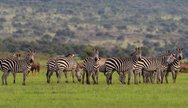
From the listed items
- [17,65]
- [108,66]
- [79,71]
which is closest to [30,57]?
[17,65]

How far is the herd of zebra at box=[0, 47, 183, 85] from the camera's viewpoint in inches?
1442

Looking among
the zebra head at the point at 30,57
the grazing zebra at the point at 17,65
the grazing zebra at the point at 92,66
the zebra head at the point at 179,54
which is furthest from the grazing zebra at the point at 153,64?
the grazing zebra at the point at 17,65

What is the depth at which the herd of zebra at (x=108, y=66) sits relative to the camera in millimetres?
36631

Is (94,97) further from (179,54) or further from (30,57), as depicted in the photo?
(179,54)

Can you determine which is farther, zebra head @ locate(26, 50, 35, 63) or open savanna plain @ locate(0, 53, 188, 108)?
zebra head @ locate(26, 50, 35, 63)

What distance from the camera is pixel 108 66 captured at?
37.4 metres

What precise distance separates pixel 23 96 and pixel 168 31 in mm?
156223

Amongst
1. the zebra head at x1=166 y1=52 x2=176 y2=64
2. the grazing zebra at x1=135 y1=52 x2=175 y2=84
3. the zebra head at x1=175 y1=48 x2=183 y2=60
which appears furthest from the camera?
the zebra head at x1=166 y1=52 x2=176 y2=64

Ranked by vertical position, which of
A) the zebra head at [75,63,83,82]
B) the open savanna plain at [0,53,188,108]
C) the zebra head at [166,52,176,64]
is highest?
the zebra head at [166,52,176,64]

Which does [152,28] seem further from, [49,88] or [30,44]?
[49,88]

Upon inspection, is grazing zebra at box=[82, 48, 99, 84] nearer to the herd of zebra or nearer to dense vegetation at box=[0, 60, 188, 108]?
the herd of zebra

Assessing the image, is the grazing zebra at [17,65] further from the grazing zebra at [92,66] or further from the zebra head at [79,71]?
the zebra head at [79,71]

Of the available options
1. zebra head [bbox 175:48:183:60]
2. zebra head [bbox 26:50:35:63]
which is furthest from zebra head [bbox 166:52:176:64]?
zebra head [bbox 26:50:35:63]

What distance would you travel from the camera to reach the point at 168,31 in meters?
182
